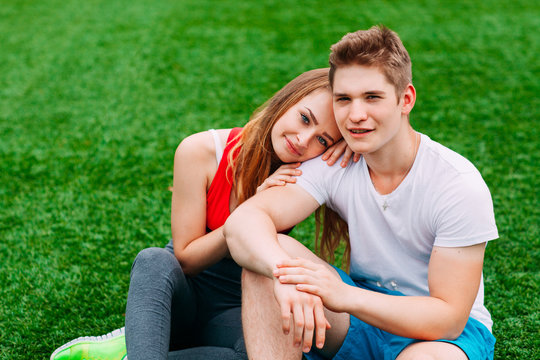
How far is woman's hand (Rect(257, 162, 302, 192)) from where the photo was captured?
90.4 inches

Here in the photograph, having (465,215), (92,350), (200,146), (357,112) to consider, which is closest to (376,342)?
(465,215)

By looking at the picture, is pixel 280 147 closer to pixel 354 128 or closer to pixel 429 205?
pixel 354 128

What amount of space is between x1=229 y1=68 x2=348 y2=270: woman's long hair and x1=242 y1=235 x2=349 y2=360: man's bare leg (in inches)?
15.5

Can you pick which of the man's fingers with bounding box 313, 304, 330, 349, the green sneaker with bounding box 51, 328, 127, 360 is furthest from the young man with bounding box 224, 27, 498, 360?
the green sneaker with bounding box 51, 328, 127, 360

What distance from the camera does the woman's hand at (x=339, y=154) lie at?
228 cm

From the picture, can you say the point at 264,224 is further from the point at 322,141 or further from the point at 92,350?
the point at 92,350

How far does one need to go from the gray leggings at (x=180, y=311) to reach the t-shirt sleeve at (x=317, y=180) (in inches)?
20.7

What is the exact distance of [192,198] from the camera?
7.98 feet

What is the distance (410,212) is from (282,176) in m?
0.53

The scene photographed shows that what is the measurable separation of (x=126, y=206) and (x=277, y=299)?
210 centimetres

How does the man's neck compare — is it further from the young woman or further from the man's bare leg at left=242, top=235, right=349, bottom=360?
the man's bare leg at left=242, top=235, right=349, bottom=360

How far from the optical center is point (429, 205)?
6.70 feet

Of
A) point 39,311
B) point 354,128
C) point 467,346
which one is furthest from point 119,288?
point 467,346

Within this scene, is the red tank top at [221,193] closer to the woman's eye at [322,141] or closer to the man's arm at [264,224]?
the man's arm at [264,224]
